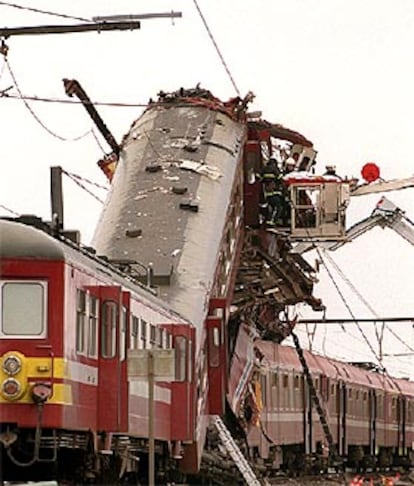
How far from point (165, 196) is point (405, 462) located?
3383 cm

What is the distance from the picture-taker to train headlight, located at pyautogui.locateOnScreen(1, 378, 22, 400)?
2109 centimetres

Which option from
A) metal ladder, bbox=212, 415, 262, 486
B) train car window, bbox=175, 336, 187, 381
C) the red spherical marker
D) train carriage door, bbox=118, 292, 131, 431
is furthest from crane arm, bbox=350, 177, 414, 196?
train carriage door, bbox=118, 292, 131, 431

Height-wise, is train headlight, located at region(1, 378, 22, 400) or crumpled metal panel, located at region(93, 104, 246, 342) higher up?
crumpled metal panel, located at region(93, 104, 246, 342)

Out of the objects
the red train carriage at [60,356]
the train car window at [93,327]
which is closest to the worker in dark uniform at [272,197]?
the red train carriage at [60,356]

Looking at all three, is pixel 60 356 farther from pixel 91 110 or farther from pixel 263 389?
pixel 263 389

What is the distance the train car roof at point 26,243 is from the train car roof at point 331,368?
2360 cm

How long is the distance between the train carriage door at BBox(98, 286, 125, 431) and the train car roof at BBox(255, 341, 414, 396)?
21.4m

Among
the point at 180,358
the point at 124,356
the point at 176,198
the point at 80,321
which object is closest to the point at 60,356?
the point at 80,321

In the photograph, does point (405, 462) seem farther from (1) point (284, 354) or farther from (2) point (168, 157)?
(2) point (168, 157)

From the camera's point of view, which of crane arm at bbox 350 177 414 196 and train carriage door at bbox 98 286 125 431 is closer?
Answer: train carriage door at bbox 98 286 125 431

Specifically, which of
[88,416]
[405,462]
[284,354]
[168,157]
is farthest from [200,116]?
[405,462]

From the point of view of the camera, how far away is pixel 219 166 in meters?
39.2

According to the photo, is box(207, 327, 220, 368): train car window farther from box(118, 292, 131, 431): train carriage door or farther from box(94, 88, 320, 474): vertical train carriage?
box(118, 292, 131, 431): train carriage door

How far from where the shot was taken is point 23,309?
21.5m
